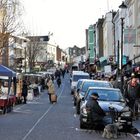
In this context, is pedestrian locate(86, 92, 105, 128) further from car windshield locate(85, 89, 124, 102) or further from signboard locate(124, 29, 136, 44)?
signboard locate(124, 29, 136, 44)

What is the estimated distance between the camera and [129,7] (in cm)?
6116

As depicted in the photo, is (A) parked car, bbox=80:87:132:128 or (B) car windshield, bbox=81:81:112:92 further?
(B) car windshield, bbox=81:81:112:92

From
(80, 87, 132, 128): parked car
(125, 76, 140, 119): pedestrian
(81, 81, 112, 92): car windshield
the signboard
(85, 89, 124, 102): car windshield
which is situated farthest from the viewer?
the signboard

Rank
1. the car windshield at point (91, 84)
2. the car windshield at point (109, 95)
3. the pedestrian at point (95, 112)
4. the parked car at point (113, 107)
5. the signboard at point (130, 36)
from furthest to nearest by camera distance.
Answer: the signboard at point (130, 36) → the car windshield at point (91, 84) → the car windshield at point (109, 95) → the parked car at point (113, 107) → the pedestrian at point (95, 112)

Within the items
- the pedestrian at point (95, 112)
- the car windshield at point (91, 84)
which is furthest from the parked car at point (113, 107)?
the car windshield at point (91, 84)

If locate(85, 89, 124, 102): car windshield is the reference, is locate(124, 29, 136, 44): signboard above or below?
above

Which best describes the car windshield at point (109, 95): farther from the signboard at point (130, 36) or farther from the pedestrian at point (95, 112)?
the signboard at point (130, 36)

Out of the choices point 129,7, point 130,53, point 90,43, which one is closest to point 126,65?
point 130,53

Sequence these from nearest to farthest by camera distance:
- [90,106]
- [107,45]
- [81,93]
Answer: [90,106], [81,93], [107,45]

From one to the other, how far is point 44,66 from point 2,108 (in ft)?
416

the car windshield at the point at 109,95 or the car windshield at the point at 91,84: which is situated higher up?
the car windshield at the point at 91,84

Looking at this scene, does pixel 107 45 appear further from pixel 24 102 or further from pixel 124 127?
pixel 124 127

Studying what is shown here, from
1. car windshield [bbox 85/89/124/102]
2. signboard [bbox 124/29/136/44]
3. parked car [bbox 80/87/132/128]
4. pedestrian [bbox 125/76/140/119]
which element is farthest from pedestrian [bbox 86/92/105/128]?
signboard [bbox 124/29/136/44]

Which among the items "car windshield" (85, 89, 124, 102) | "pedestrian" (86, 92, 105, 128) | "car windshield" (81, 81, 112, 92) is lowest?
"pedestrian" (86, 92, 105, 128)
